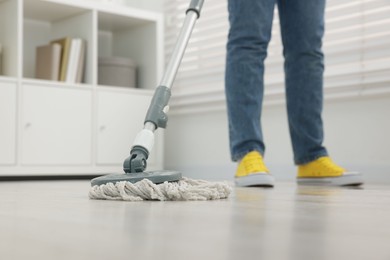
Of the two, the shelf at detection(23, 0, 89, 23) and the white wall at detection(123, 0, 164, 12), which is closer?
the shelf at detection(23, 0, 89, 23)

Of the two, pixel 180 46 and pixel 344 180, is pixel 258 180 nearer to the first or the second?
pixel 344 180

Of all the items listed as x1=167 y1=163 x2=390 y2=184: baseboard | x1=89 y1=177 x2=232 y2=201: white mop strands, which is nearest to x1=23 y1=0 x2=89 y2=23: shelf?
x1=167 y1=163 x2=390 y2=184: baseboard

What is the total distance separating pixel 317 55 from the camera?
71.8 inches

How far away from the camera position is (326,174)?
1805 millimetres

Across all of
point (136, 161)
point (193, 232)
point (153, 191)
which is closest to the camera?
point (193, 232)

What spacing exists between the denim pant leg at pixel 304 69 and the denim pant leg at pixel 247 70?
14 cm

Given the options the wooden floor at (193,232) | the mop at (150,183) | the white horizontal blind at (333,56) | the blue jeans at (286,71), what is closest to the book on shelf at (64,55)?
the white horizontal blind at (333,56)

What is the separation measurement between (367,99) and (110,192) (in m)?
1.41

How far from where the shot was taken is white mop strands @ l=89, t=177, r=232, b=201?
1061mm

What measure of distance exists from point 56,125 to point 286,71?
1.18 m

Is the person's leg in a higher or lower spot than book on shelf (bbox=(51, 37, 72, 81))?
lower

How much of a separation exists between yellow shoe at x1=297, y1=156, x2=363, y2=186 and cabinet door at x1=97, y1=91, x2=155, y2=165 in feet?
3.88


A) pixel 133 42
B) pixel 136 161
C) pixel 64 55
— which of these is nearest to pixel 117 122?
pixel 64 55

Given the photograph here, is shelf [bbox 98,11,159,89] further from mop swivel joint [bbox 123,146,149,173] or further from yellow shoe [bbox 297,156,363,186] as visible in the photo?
mop swivel joint [bbox 123,146,149,173]
